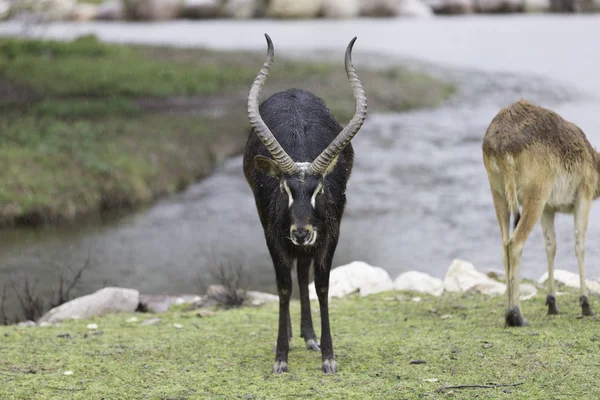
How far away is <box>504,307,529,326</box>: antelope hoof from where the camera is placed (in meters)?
9.25

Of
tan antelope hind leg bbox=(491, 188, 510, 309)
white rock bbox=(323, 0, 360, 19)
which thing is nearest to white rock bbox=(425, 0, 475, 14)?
white rock bbox=(323, 0, 360, 19)

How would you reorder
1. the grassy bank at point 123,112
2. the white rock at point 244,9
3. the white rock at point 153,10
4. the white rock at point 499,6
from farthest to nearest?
the white rock at point 153,10
the white rock at point 244,9
the white rock at point 499,6
the grassy bank at point 123,112

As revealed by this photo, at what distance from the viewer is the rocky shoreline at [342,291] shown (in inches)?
457

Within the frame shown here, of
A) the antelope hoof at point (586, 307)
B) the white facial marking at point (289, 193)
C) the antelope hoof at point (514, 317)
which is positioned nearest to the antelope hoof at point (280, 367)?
the white facial marking at point (289, 193)

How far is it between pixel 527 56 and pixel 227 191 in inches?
744

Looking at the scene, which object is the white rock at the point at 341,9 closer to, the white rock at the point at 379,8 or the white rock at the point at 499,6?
the white rock at the point at 379,8

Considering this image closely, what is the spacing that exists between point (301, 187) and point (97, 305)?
517 cm

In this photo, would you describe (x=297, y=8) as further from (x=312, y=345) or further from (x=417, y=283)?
(x=312, y=345)

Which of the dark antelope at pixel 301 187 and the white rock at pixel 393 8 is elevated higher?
the white rock at pixel 393 8

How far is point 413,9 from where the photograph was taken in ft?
167

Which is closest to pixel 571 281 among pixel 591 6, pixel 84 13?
pixel 591 6

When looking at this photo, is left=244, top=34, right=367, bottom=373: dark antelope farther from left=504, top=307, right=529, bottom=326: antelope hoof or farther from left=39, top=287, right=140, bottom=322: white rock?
left=39, top=287, right=140, bottom=322: white rock

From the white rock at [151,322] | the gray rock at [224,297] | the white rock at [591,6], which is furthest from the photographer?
the white rock at [591,6]

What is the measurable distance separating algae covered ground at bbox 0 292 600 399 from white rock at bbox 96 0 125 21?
46224 mm
